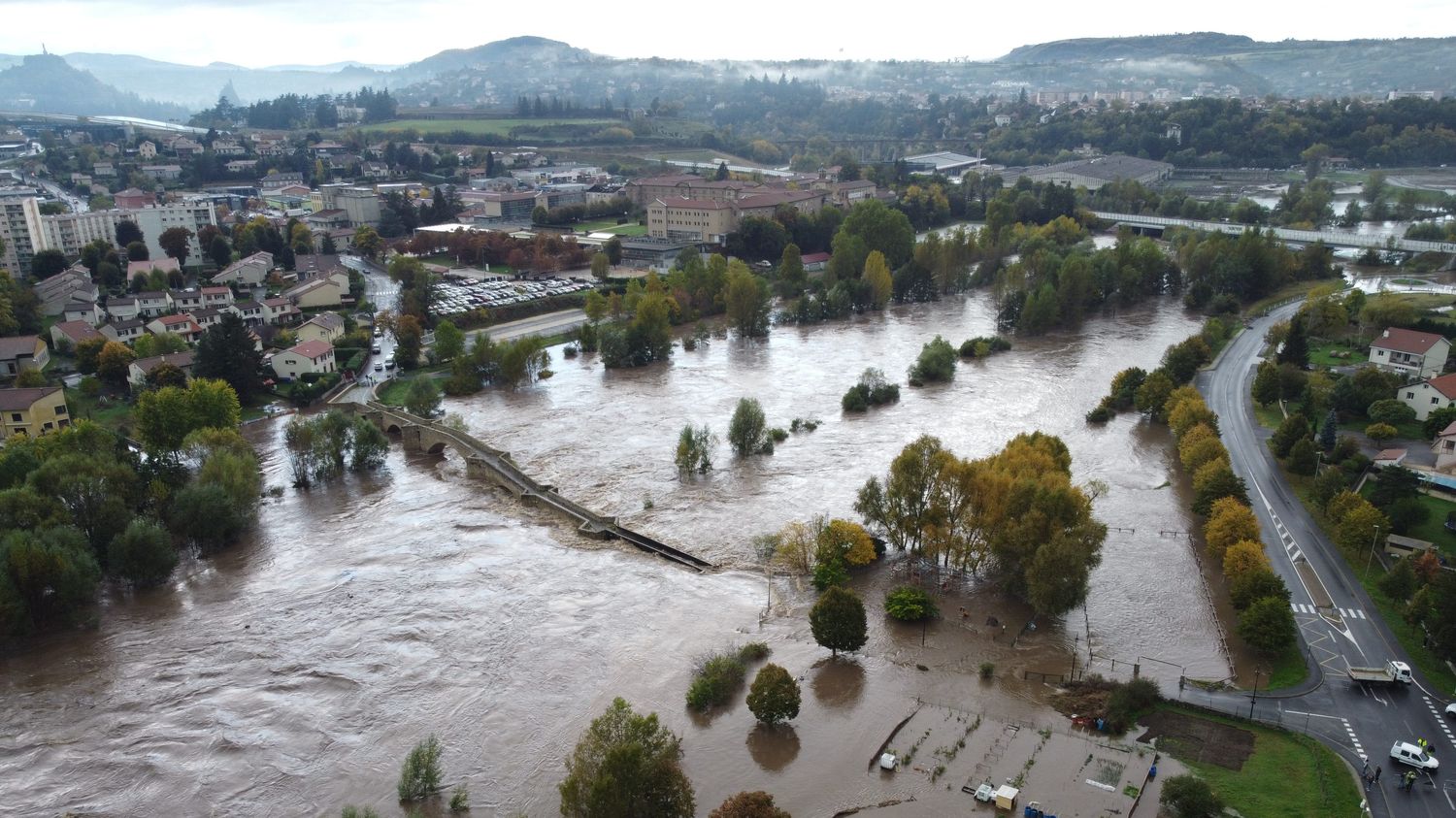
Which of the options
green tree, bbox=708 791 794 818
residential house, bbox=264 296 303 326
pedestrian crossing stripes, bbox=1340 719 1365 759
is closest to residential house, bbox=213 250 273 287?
residential house, bbox=264 296 303 326

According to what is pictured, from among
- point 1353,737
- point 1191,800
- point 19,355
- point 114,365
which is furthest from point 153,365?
point 1353,737

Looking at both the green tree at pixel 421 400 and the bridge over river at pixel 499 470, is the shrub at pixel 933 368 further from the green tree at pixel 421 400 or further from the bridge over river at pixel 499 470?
the green tree at pixel 421 400

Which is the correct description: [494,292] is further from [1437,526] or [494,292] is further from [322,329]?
[1437,526]

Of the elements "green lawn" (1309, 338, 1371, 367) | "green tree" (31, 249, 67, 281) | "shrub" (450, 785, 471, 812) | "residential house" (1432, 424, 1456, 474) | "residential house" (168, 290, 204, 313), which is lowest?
"shrub" (450, 785, 471, 812)

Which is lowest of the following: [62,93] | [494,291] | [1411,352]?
[1411,352]

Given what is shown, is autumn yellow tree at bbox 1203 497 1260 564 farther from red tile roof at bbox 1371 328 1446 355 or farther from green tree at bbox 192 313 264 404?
green tree at bbox 192 313 264 404

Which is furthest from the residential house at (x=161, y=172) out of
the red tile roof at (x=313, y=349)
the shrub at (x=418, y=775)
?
the shrub at (x=418, y=775)
